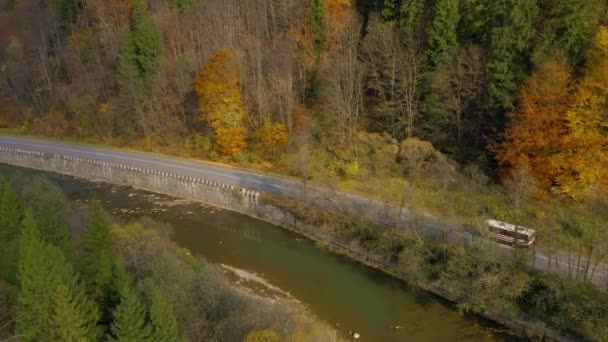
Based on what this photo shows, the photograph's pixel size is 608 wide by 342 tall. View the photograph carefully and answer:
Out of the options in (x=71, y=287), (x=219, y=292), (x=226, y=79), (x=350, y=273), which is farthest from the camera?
(x=226, y=79)

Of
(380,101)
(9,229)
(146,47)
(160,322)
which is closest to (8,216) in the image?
(9,229)

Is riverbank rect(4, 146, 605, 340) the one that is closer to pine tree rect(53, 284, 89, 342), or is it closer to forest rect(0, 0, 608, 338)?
forest rect(0, 0, 608, 338)

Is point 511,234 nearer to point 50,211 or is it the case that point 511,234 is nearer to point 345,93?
point 345,93

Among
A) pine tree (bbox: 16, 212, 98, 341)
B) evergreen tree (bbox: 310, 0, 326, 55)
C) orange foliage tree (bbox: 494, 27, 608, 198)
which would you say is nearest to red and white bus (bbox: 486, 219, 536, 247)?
orange foliage tree (bbox: 494, 27, 608, 198)

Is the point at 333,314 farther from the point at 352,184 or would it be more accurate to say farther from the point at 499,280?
the point at 352,184

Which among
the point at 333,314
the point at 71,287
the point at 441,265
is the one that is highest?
the point at 71,287

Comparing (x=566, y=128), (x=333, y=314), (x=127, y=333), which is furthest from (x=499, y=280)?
(x=127, y=333)

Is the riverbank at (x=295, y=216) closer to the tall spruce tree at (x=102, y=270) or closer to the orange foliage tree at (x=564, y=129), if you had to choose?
the orange foliage tree at (x=564, y=129)

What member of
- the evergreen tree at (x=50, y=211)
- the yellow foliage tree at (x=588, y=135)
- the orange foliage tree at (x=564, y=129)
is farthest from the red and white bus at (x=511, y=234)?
the evergreen tree at (x=50, y=211)
